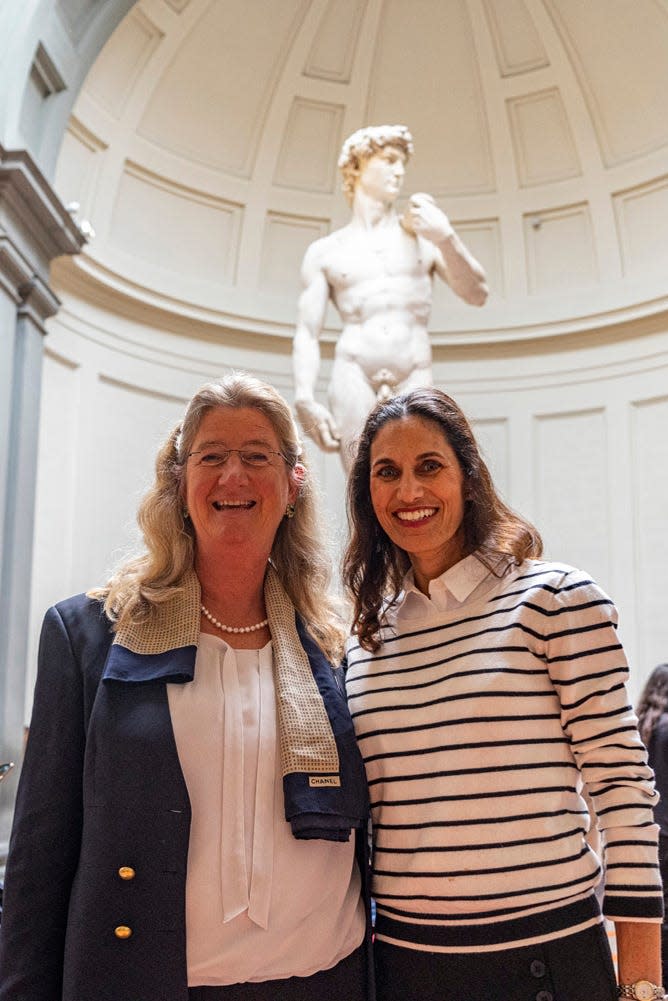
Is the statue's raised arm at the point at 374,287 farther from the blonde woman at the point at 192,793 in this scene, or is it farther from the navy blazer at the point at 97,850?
the navy blazer at the point at 97,850

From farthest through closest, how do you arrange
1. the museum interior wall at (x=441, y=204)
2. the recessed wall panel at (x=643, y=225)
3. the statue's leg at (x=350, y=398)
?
the recessed wall panel at (x=643, y=225), the museum interior wall at (x=441, y=204), the statue's leg at (x=350, y=398)

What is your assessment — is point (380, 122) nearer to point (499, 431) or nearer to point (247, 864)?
point (499, 431)

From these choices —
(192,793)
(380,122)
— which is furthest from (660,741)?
(380,122)

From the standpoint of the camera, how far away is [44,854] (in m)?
1.52

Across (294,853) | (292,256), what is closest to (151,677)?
(294,853)

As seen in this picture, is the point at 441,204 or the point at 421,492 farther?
the point at 441,204

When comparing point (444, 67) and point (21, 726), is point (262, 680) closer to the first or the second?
point (21, 726)

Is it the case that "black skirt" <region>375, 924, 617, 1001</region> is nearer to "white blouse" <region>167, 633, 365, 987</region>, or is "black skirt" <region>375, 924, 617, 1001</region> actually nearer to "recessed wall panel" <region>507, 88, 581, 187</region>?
"white blouse" <region>167, 633, 365, 987</region>

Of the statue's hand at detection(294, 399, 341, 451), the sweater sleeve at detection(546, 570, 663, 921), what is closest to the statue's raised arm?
the statue's hand at detection(294, 399, 341, 451)

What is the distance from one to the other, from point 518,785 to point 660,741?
1864 millimetres

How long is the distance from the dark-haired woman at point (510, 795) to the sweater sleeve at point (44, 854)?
0.48 metres

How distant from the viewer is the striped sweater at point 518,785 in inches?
60.4

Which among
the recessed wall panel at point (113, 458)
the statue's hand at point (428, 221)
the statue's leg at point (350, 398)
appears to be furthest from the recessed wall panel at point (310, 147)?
the statue's leg at point (350, 398)

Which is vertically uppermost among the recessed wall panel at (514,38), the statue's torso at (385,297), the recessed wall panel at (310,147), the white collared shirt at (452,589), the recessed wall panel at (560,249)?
the recessed wall panel at (514,38)
